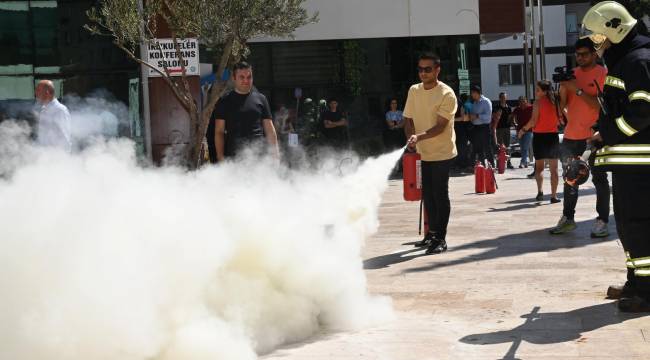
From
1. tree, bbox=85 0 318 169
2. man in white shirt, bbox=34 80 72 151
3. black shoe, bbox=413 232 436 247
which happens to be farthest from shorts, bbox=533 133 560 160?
tree, bbox=85 0 318 169

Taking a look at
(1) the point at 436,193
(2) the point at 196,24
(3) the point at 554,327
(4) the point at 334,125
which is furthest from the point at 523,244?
(4) the point at 334,125

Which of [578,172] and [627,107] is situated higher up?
[627,107]

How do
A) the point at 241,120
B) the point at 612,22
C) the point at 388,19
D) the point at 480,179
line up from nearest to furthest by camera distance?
1. the point at 612,22
2. the point at 241,120
3. the point at 480,179
4. the point at 388,19

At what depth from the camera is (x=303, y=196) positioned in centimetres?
694

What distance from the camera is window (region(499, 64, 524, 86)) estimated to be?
60.8 meters

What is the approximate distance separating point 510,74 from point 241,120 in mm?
53864

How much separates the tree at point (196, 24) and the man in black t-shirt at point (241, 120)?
9.95 meters

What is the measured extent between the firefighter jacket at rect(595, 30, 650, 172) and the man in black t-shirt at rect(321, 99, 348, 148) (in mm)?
16529

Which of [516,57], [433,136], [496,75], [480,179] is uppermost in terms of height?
[516,57]

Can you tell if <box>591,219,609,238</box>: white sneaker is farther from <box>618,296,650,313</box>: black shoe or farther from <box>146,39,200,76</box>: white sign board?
<box>146,39,200,76</box>: white sign board

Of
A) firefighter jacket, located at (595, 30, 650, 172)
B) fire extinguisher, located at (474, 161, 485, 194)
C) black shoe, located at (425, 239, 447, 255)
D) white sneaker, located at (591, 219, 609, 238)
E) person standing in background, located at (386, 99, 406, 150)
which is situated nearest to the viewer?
firefighter jacket, located at (595, 30, 650, 172)

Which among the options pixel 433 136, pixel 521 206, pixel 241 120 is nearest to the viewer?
pixel 241 120

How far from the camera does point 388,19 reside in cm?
2564

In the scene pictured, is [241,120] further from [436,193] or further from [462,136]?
[462,136]
